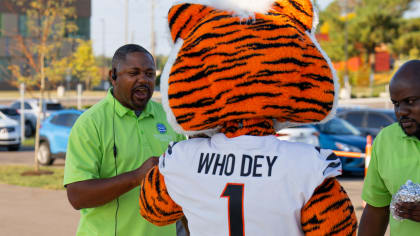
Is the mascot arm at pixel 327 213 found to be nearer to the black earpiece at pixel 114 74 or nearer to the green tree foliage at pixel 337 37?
the black earpiece at pixel 114 74

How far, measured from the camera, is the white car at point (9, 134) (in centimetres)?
1881

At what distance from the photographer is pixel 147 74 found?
3434mm

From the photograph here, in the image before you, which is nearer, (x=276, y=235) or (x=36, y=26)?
(x=276, y=235)

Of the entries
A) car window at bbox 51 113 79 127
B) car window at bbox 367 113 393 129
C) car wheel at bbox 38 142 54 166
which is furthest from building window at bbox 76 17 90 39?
car window at bbox 367 113 393 129

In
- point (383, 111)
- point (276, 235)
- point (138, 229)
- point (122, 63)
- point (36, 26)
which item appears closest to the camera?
point (276, 235)

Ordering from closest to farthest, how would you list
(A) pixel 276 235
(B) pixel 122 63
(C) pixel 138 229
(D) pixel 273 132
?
(A) pixel 276 235
(D) pixel 273 132
(C) pixel 138 229
(B) pixel 122 63

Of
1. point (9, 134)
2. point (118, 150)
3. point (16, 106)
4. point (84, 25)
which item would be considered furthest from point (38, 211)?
point (84, 25)

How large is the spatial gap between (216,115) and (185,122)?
0.43 feet

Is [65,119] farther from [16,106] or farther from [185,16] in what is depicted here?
[185,16]

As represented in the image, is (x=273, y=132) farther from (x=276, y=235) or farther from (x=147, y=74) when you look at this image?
(x=147, y=74)

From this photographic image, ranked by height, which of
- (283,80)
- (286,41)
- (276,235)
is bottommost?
(276,235)

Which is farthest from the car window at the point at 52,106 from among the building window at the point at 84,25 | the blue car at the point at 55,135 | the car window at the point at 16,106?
the building window at the point at 84,25

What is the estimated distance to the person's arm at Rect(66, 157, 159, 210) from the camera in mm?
2855

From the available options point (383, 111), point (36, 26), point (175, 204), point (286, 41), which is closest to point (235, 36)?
point (286, 41)
